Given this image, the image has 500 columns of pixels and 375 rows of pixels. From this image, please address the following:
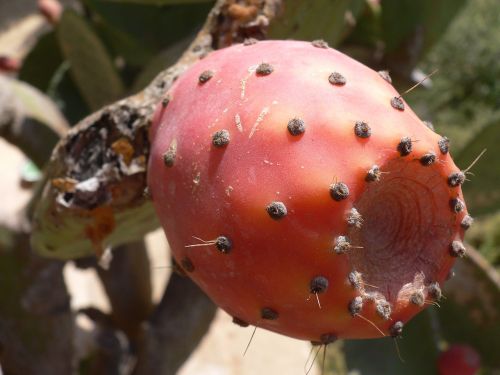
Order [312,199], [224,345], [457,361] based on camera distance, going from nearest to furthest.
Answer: [312,199] → [457,361] → [224,345]

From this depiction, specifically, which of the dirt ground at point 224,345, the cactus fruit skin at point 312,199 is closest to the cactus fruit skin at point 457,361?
the dirt ground at point 224,345

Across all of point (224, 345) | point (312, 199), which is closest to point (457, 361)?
point (224, 345)

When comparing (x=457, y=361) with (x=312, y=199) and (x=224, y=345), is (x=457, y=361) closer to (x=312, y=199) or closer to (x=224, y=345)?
(x=224, y=345)

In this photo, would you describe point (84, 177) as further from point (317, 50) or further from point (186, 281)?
point (186, 281)

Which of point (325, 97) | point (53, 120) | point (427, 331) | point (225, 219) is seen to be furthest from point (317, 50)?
point (427, 331)

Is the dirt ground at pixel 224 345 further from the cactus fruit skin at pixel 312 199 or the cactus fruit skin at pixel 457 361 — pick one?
the cactus fruit skin at pixel 312 199
